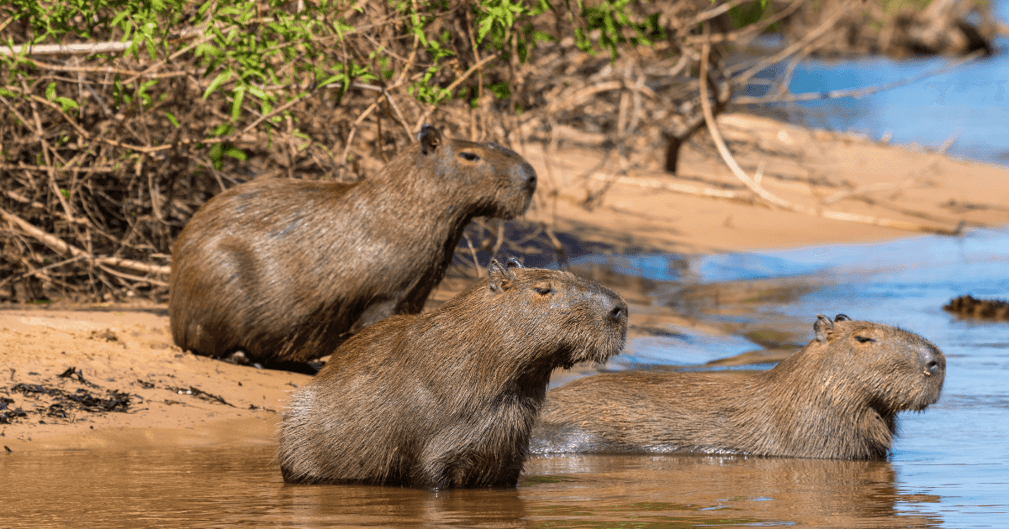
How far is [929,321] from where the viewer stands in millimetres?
9289

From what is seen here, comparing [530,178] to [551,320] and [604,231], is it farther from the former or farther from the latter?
[604,231]

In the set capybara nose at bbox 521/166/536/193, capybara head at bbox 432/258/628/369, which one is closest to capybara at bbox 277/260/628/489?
capybara head at bbox 432/258/628/369

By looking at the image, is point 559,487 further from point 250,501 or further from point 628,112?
point 628,112

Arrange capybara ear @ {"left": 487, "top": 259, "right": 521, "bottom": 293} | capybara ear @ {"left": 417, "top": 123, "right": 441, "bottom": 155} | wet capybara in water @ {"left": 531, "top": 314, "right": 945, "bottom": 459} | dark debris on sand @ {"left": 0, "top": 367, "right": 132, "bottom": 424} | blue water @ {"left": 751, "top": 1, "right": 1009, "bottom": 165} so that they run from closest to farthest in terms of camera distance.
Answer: capybara ear @ {"left": 487, "top": 259, "right": 521, "bottom": 293}
dark debris on sand @ {"left": 0, "top": 367, "right": 132, "bottom": 424}
wet capybara in water @ {"left": 531, "top": 314, "right": 945, "bottom": 459}
capybara ear @ {"left": 417, "top": 123, "right": 441, "bottom": 155}
blue water @ {"left": 751, "top": 1, "right": 1009, "bottom": 165}

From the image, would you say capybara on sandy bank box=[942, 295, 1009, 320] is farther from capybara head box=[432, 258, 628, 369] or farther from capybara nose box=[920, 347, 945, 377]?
capybara head box=[432, 258, 628, 369]

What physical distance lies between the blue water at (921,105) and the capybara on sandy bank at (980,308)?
6.23 m

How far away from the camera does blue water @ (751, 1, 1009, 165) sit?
21.8 meters

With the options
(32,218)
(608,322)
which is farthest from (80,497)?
(32,218)

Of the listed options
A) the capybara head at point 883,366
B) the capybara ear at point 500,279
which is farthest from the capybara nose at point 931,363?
the capybara ear at point 500,279

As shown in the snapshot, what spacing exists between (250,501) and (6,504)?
2.65ft

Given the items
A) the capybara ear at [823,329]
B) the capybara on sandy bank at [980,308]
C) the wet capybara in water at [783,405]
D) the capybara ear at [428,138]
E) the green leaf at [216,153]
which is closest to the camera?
the wet capybara in water at [783,405]

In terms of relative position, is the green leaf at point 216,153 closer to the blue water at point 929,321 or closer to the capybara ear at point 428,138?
the capybara ear at point 428,138

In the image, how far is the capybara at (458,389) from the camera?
4508 mm

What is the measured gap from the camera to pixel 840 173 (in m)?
16.3
